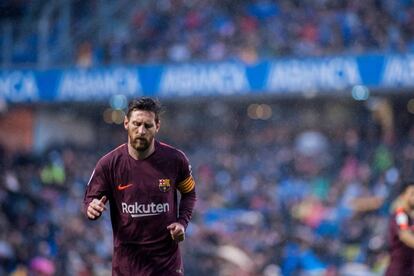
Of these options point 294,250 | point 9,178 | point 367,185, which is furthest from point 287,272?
point 9,178

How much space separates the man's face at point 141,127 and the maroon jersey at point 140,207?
7.8 inches

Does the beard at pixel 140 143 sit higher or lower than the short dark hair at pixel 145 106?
lower

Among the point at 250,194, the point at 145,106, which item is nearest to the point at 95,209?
the point at 145,106

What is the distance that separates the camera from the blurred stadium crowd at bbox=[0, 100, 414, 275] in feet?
41.7

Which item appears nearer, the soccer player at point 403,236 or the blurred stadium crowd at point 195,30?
the soccer player at point 403,236

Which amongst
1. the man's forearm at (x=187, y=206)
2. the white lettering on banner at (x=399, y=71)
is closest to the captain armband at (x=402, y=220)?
the man's forearm at (x=187, y=206)

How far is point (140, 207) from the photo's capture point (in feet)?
18.1

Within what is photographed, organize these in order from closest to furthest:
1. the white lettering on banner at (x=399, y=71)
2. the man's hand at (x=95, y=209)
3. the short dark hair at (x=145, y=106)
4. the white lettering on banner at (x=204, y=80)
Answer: the man's hand at (x=95, y=209) → the short dark hair at (x=145, y=106) → the white lettering on banner at (x=399, y=71) → the white lettering on banner at (x=204, y=80)

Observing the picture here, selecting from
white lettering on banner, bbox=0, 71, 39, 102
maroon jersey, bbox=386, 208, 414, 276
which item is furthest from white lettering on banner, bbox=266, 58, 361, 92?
maroon jersey, bbox=386, 208, 414, 276

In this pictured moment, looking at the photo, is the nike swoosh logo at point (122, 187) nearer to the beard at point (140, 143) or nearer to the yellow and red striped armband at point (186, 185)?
the beard at point (140, 143)

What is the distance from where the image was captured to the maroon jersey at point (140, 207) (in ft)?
18.1

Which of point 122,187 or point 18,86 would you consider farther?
point 18,86

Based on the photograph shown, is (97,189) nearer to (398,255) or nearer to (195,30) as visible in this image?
(398,255)

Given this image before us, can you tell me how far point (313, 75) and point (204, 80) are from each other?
105 inches
